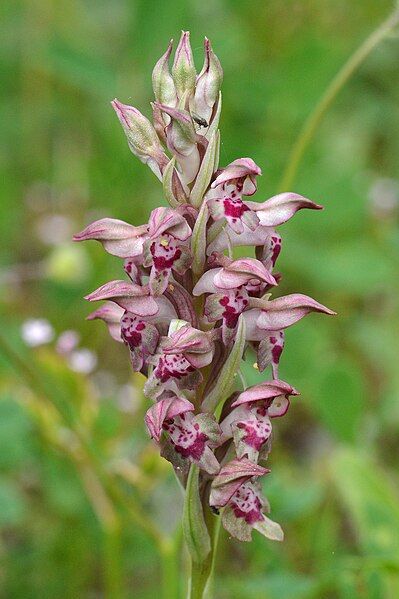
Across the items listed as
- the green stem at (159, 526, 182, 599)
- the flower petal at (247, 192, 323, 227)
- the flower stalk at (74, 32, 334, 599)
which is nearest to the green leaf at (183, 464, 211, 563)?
the flower stalk at (74, 32, 334, 599)

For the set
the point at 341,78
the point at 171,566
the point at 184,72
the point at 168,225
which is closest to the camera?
the point at 168,225

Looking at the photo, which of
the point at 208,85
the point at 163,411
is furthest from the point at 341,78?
the point at 163,411

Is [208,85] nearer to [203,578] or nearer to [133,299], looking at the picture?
[133,299]

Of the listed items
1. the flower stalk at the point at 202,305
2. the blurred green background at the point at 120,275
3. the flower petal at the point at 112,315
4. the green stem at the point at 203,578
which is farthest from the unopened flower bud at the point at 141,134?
the blurred green background at the point at 120,275

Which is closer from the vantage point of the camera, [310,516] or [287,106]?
[310,516]

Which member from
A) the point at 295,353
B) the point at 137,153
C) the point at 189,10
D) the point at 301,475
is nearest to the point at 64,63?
the point at 189,10

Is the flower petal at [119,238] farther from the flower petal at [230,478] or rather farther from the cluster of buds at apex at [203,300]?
the flower petal at [230,478]

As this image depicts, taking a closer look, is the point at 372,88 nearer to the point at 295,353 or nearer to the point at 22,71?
the point at 22,71
